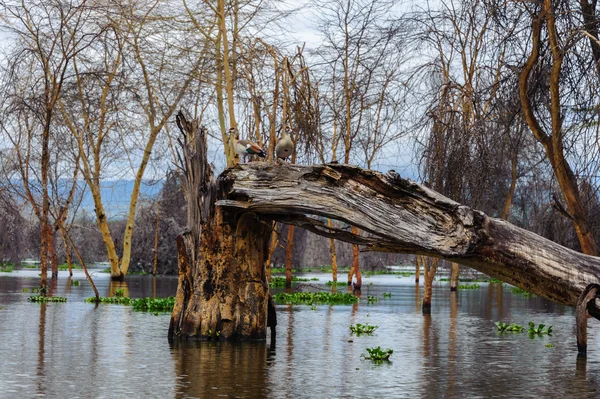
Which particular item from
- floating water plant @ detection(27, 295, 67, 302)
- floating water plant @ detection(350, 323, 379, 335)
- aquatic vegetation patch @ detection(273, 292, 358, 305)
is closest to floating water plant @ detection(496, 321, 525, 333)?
floating water plant @ detection(350, 323, 379, 335)

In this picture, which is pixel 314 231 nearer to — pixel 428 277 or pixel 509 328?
pixel 509 328

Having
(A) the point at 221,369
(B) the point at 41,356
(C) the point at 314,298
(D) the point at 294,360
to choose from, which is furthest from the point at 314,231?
(C) the point at 314,298

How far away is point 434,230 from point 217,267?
430 centimetres

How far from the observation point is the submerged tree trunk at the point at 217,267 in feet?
46.5

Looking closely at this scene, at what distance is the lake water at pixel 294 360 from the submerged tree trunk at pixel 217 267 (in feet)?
1.32

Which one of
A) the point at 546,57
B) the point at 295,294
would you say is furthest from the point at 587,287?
the point at 295,294

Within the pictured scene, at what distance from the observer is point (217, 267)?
14.2 m

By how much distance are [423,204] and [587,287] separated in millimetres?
2121

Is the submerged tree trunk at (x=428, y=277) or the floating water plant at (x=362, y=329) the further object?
the submerged tree trunk at (x=428, y=277)

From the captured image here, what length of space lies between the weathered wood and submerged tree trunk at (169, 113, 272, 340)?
193 cm

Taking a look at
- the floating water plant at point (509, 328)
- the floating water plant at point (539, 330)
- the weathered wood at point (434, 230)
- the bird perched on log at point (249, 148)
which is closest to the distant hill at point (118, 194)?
the bird perched on log at point (249, 148)

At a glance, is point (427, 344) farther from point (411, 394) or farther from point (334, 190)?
point (411, 394)

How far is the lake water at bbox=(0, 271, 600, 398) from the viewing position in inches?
401

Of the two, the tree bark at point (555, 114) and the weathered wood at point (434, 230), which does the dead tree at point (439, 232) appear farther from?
the tree bark at point (555, 114)
